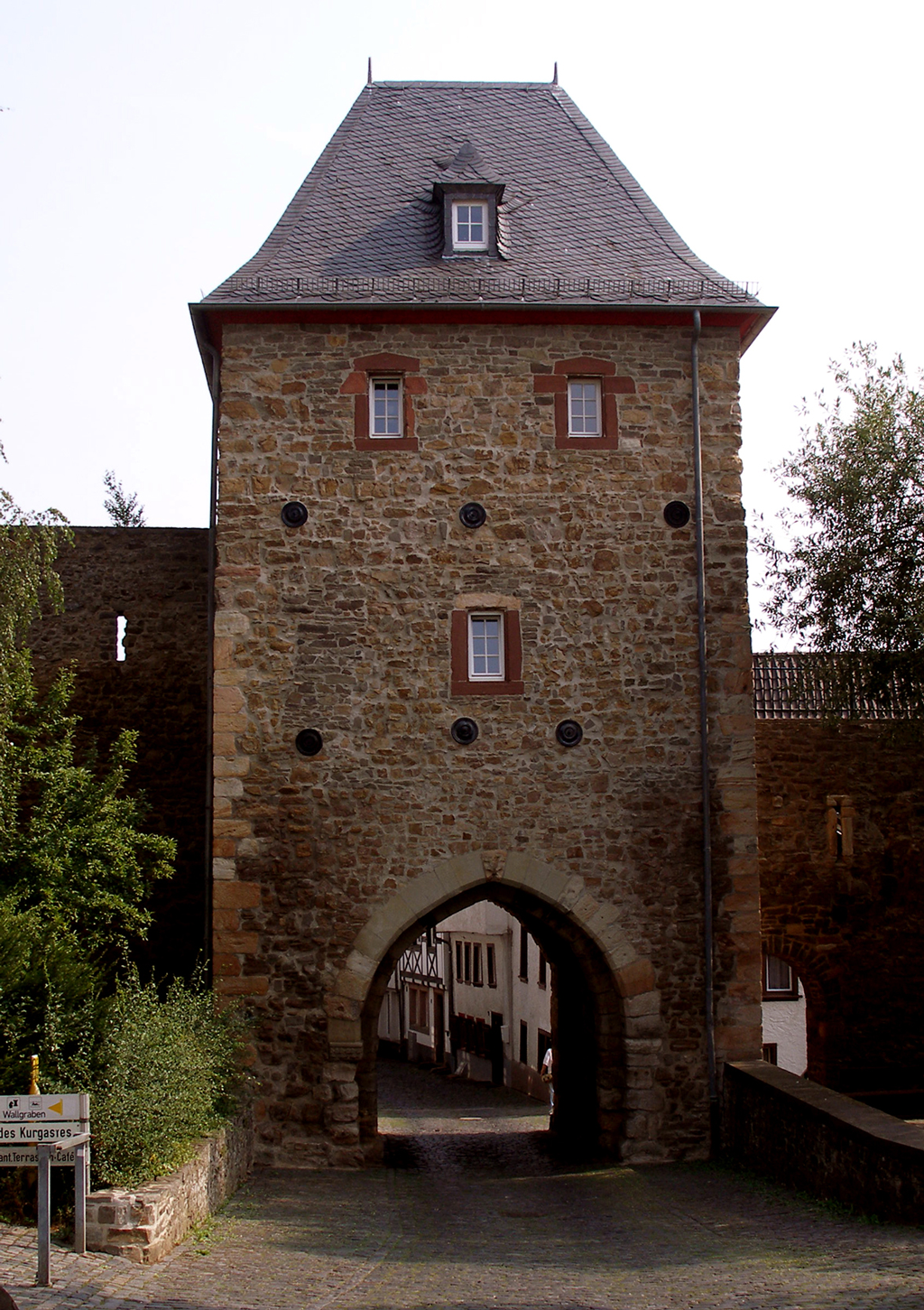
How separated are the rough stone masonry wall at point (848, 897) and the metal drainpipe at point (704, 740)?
2771mm

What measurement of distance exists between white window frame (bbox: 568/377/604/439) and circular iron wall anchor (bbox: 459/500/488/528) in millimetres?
1109

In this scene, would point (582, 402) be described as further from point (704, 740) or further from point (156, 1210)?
point (156, 1210)

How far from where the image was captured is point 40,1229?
23.3ft

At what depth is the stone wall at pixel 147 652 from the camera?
52.2 feet

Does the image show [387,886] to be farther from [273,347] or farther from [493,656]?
[273,347]

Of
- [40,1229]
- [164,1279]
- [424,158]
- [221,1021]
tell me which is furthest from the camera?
[424,158]

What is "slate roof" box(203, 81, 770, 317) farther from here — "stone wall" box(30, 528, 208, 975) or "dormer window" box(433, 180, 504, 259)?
"stone wall" box(30, 528, 208, 975)

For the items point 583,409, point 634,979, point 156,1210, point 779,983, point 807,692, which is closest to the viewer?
point 156,1210

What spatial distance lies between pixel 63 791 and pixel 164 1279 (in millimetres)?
6738

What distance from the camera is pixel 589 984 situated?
46.1ft

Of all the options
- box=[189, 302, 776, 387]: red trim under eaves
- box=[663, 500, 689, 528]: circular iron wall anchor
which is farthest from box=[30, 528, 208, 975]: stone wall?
box=[663, 500, 689, 528]: circular iron wall anchor

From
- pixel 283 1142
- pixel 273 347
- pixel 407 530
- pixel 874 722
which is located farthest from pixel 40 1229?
pixel 874 722

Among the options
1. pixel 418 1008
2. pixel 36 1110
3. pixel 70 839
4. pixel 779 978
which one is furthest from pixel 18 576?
pixel 418 1008

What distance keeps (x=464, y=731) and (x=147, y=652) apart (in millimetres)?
4231
